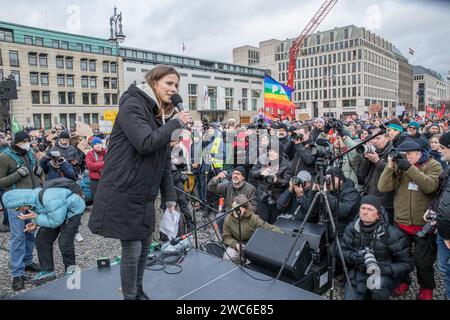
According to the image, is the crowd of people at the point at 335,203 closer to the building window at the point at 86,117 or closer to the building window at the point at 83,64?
the building window at the point at 86,117

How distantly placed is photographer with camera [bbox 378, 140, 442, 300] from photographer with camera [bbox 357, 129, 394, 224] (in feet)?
1.10

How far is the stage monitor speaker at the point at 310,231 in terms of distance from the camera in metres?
3.88

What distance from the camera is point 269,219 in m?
5.74

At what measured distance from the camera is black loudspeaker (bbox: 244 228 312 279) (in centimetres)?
Answer: 332

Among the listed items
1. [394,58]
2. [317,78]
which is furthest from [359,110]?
[394,58]

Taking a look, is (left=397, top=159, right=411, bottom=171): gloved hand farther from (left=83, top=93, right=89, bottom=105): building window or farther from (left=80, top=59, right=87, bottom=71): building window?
(left=80, top=59, right=87, bottom=71): building window

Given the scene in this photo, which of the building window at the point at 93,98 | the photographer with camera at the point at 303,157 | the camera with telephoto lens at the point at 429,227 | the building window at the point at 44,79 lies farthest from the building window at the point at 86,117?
the camera with telephoto lens at the point at 429,227

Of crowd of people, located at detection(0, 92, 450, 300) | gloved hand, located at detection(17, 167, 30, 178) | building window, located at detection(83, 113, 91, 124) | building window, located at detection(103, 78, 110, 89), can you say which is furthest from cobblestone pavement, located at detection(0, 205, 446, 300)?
building window, located at detection(103, 78, 110, 89)

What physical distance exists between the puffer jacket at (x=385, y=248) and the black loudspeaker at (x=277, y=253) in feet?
1.91

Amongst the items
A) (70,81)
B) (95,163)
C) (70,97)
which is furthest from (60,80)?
(95,163)

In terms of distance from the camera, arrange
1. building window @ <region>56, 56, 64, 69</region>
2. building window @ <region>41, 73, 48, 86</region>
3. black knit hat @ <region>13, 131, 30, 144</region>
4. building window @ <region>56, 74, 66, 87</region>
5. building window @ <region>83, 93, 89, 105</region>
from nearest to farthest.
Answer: black knit hat @ <region>13, 131, 30, 144</region>
building window @ <region>41, 73, 48, 86</region>
building window @ <region>56, 56, 64, 69</region>
building window @ <region>56, 74, 66, 87</region>
building window @ <region>83, 93, 89, 105</region>

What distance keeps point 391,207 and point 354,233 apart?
1056mm

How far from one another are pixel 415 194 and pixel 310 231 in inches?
51.0
